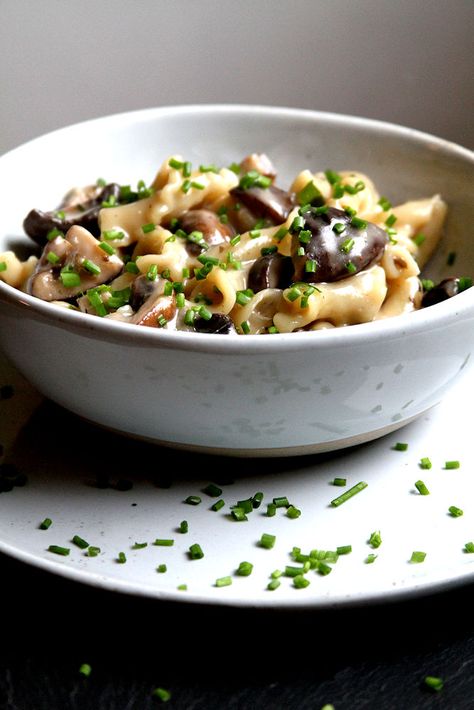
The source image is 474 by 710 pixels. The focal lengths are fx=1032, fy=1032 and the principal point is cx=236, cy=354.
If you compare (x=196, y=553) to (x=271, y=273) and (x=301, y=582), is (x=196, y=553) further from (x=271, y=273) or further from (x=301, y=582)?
(x=271, y=273)

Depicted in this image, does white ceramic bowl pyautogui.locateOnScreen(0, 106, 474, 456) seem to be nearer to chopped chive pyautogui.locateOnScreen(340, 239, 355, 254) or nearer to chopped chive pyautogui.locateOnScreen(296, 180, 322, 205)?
chopped chive pyautogui.locateOnScreen(340, 239, 355, 254)

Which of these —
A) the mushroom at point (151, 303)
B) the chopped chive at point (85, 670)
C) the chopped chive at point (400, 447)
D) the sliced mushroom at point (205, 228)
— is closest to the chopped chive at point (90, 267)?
the mushroom at point (151, 303)

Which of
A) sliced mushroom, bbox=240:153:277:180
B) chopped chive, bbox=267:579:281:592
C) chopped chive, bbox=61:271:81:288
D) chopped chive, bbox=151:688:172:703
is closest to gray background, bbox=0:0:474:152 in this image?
sliced mushroom, bbox=240:153:277:180

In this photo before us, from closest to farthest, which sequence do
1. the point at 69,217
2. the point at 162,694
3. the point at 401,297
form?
1. the point at 162,694
2. the point at 401,297
3. the point at 69,217

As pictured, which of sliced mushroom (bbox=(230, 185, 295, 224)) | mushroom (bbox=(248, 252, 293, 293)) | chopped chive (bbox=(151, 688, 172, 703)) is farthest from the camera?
sliced mushroom (bbox=(230, 185, 295, 224))

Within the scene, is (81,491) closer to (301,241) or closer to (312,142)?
(301,241)

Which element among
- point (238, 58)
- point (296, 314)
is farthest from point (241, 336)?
point (238, 58)

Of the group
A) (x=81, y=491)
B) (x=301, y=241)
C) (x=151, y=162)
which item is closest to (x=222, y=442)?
(x=81, y=491)

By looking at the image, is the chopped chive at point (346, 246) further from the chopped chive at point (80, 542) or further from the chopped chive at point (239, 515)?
the chopped chive at point (80, 542)
